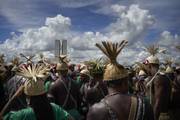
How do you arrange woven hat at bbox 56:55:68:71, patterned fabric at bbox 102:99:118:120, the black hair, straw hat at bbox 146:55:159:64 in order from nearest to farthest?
patterned fabric at bbox 102:99:118:120 < the black hair < straw hat at bbox 146:55:159:64 < woven hat at bbox 56:55:68:71

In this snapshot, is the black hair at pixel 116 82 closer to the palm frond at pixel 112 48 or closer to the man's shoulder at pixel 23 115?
the palm frond at pixel 112 48

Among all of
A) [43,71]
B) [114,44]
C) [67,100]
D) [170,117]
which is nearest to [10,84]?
[67,100]

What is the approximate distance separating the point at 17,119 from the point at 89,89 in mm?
4633

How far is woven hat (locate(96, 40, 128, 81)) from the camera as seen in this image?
4988 mm

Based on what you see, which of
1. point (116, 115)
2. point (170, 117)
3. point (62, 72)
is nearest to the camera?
point (116, 115)

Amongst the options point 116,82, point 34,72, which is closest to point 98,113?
point 116,82

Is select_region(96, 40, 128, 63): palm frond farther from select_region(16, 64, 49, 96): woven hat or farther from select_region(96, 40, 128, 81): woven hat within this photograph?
select_region(16, 64, 49, 96): woven hat

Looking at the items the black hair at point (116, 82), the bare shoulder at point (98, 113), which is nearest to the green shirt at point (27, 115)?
the bare shoulder at point (98, 113)

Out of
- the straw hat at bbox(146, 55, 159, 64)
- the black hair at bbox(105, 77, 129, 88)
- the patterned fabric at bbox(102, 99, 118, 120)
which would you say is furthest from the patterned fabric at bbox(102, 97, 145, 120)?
the straw hat at bbox(146, 55, 159, 64)

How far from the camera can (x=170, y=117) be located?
960 cm

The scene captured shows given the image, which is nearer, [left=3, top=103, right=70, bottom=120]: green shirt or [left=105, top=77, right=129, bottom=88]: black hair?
[left=105, top=77, right=129, bottom=88]: black hair

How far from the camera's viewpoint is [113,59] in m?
5.14

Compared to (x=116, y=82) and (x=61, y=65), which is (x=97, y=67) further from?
(x=116, y=82)

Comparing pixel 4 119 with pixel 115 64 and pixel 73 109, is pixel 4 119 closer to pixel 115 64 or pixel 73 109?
pixel 115 64
